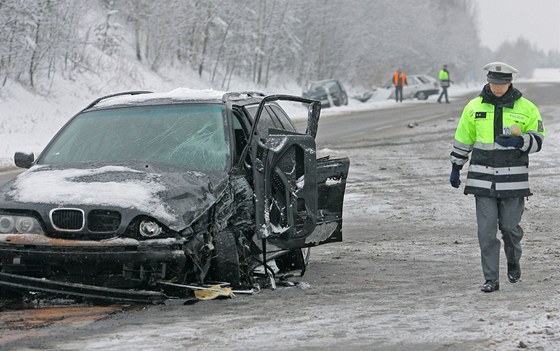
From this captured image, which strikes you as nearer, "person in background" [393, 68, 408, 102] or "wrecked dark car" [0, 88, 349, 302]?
"wrecked dark car" [0, 88, 349, 302]

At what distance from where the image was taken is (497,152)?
7703mm

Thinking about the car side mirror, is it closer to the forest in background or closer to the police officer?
the police officer

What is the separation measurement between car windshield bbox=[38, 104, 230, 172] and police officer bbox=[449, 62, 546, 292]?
1.93 meters

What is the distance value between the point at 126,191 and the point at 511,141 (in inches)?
114

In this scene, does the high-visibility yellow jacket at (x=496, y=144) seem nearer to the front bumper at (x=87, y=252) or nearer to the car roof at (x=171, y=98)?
the car roof at (x=171, y=98)

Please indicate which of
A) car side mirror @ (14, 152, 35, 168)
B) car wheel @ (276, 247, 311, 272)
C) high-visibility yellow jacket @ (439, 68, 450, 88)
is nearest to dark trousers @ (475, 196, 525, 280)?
car wheel @ (276, 247, 311, 272)

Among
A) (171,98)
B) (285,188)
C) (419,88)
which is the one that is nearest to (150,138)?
(171,98)

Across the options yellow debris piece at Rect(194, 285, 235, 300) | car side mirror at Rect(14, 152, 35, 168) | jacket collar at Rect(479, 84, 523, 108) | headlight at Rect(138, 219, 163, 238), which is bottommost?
yellow debris piece at Rect(194, 285, 235, 300)

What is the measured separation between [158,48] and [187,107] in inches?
1458

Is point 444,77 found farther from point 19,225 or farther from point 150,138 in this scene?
point 19,225

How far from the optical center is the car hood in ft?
22.2

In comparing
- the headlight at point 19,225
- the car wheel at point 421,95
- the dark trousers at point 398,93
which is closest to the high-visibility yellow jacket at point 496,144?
the headlight at point 19,225

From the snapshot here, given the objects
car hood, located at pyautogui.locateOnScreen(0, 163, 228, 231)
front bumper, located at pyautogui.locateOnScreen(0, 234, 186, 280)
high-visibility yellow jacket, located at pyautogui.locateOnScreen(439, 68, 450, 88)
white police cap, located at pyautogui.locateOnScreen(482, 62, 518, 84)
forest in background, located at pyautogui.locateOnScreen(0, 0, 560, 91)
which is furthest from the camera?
high-visibility yellow jacket, located at pyautogui.locateOnScreen(439, 68, 450, 88)

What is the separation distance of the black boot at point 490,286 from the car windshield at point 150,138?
86.1 inches
